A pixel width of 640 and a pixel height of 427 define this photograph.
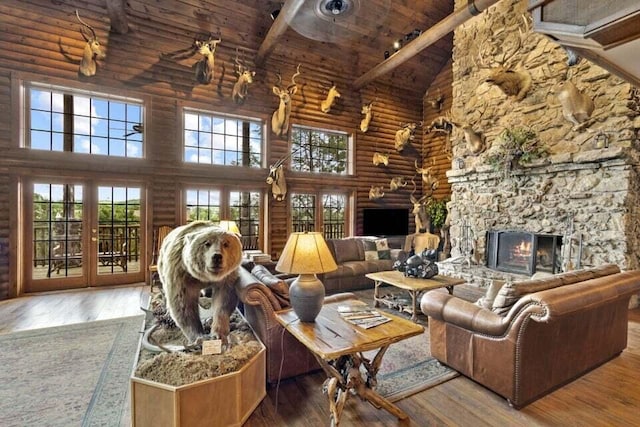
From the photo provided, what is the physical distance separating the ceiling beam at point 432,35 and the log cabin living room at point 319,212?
0.06m

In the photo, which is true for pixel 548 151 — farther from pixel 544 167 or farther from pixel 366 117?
pixel 366 117

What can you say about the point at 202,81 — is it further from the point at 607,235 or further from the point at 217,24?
the point at 607,235

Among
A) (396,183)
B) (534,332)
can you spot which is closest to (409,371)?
(534,332)

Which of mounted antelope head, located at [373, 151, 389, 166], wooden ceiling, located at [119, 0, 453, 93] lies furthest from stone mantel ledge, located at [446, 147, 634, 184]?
wooden ceiling, located at [119, 0, 453, 93]

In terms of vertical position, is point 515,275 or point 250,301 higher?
point 250,301

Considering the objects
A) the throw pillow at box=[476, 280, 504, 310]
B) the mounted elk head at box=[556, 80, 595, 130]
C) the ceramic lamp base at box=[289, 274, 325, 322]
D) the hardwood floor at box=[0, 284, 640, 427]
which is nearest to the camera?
the hardwood floor at box=[0, 284, 640, 427]

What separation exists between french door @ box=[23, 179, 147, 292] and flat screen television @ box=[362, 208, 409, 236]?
16.5 feet

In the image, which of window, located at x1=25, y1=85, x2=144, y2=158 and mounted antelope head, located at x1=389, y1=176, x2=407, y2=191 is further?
mounted antelope head, located at x1=389, y1=176, x2=407, y2=191

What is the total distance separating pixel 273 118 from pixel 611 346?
6.34 meters

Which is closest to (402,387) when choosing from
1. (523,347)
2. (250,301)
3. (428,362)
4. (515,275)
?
(428,362)

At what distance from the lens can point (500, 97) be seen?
5629mm

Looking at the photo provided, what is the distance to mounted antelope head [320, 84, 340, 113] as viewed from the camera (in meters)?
7.07

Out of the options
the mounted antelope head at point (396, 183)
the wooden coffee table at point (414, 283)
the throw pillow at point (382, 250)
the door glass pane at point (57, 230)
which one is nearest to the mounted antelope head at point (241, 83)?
the door glass pane at point (57, 230)

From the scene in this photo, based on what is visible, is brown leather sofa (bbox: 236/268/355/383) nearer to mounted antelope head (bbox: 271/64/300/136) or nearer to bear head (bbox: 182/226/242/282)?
bear head (bbox: 182/226/242/282)
